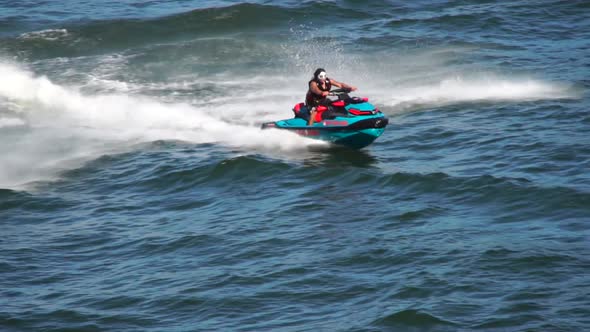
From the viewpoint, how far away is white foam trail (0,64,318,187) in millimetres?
25219

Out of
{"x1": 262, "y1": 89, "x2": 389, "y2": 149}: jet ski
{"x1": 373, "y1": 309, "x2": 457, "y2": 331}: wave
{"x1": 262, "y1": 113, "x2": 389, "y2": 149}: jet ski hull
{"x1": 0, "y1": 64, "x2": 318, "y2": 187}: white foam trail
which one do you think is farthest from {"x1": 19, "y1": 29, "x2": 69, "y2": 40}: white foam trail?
{"x1": 373, "y1": 309, "x2": 457, "y2": 331}: wave

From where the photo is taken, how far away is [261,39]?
3875 cm

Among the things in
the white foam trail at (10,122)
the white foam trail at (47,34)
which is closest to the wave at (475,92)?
the white foam trail at (10,122)

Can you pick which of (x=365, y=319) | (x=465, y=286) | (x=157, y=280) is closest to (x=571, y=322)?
(x=465, y=286)

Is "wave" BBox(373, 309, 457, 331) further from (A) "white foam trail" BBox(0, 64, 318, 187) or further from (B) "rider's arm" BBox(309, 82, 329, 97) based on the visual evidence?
(A) "white foam trail" BBox(0, 64, 318, 187)

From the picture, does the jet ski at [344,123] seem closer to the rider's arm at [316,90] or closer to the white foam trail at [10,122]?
the rider's arm at [316,90]

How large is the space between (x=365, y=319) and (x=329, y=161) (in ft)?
29.6

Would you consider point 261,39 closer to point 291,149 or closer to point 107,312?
point 291,149

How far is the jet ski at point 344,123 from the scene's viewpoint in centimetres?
2320

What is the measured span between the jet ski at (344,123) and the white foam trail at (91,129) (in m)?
0.57

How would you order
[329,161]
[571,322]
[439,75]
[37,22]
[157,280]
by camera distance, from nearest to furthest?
[571,322] → [157,280] → [329,161] → [439,75] → [37,22]

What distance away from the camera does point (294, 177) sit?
893 inches

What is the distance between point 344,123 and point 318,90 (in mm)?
1191

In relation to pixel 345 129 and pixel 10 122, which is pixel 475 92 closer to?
pixel 345 129
